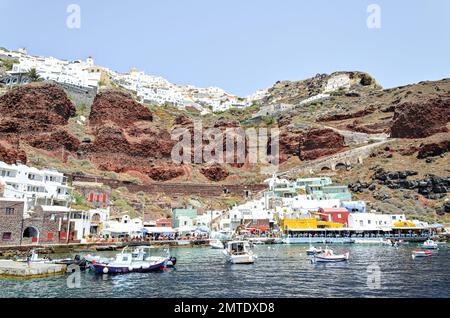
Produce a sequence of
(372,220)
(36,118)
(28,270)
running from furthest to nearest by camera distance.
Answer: (36,118) → (372,220) → (28,270)

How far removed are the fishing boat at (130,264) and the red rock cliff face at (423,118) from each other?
287 feet

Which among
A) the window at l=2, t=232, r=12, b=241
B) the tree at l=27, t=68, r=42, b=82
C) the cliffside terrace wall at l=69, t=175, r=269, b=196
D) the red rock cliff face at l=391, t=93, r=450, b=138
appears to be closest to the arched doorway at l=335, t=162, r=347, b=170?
the red rock cliff face at l=391, t=93, r=450, b=138

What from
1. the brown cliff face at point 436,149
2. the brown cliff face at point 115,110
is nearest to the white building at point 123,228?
the brown cliff face at point 115,110

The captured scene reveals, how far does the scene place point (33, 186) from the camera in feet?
185

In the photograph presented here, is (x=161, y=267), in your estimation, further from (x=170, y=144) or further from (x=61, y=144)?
(x=170, y=144)

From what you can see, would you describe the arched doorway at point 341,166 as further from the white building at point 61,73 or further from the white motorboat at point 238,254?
the white building at point 61,73

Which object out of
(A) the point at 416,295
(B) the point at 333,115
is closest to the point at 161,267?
(A) the point at 416,295

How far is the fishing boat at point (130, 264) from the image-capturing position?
30047 millimetres

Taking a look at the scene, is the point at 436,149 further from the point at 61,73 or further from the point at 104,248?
the point at 61,73

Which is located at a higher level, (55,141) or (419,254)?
(55,141)

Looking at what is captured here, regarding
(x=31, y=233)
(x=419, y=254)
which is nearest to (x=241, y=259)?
(x=419, y=254)

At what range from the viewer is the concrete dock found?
26.7 metres

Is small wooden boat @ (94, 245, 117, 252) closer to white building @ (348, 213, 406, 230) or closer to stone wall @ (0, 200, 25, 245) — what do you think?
stone wall @ (0, 200, 25, 245)

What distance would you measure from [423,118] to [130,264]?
305ft
